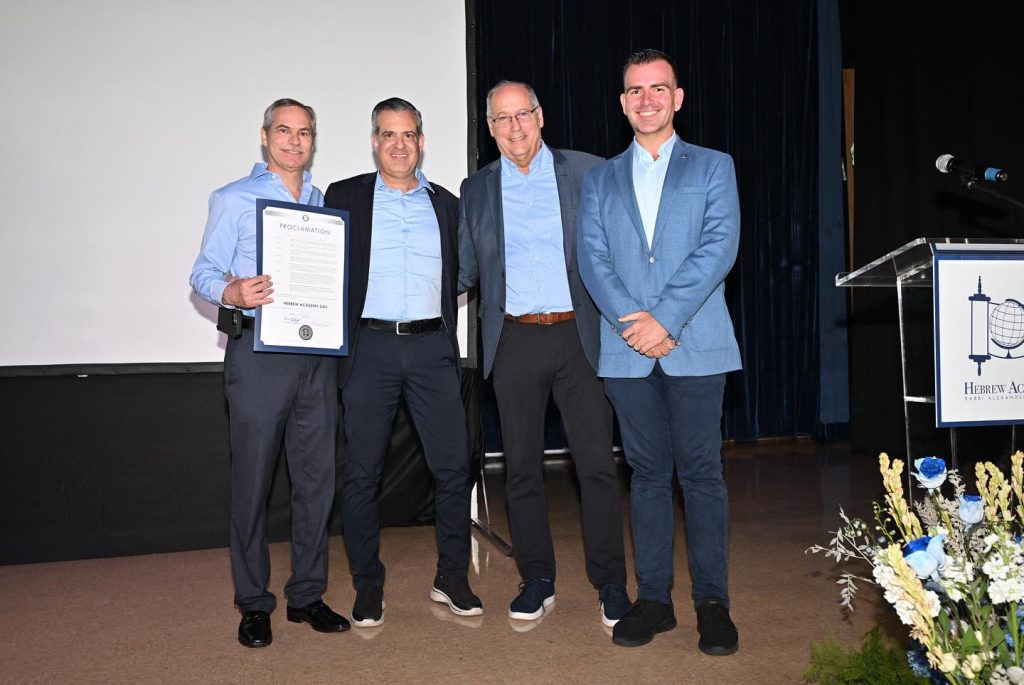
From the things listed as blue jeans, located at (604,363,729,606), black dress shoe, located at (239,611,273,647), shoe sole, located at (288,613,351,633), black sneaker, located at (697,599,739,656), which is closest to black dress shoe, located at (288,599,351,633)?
shoe sole, located at (288,613,351,633)

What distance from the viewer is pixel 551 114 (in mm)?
6527

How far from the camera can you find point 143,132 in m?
3.89

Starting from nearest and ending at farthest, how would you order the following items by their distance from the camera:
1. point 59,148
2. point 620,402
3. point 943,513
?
point 943,513 → point 620,402 → point 59,148

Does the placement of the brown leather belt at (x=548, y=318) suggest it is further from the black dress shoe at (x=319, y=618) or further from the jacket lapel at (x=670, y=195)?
the black dress shoe at (x=319, y=618)

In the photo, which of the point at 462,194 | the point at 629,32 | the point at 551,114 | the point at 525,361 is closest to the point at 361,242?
the point at 462,194

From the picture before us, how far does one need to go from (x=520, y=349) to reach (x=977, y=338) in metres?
1.35

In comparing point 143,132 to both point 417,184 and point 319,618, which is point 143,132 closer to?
point 417,184

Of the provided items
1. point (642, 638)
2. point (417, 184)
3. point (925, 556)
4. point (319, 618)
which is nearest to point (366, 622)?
point (319, 618)

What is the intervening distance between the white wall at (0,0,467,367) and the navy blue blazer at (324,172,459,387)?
1214 mm

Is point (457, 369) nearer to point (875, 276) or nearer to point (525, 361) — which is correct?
point (525, 361)

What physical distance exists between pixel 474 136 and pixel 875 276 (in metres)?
2.07

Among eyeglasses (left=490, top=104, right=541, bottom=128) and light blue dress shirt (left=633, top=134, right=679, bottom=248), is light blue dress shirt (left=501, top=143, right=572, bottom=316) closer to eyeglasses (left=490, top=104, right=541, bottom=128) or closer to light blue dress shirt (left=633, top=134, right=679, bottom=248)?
eyeglasses (left=490, top=104, right=541, bottom=128)

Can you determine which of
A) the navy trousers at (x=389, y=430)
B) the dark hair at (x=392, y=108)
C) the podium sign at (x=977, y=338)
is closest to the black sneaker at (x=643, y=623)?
the navy trousers at (x=389, y=430)

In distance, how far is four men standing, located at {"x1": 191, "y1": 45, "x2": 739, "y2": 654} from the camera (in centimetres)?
258
